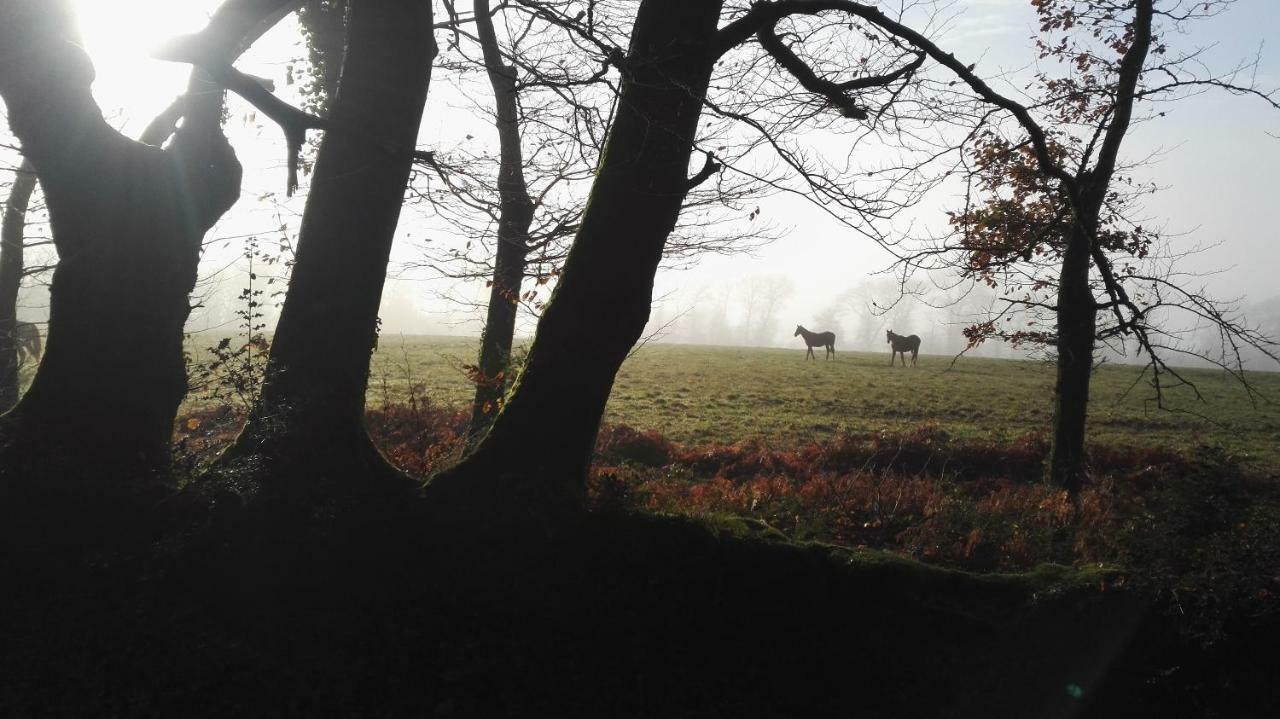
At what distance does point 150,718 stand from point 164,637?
58 centimetres

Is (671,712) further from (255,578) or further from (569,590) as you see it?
(255,578)

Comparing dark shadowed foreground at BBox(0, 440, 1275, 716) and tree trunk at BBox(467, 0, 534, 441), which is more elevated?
tree trunk at BBox(467, 0, 534, 441)

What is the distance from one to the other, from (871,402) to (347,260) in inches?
685

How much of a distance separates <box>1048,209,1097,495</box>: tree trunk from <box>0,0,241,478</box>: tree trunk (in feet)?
30.4

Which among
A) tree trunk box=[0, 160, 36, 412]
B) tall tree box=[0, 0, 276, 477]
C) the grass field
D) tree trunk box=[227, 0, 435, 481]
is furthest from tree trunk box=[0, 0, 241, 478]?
the grass field

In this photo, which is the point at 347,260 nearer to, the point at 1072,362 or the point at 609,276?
the point at 609,276

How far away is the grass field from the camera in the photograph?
51.0ft

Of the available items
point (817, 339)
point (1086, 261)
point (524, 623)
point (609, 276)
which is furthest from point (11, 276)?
point (817, 339)

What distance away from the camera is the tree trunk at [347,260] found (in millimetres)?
4961

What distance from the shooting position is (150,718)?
3264 mm

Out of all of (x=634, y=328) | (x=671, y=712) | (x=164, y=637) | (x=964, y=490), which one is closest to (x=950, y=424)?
(x=964, y=490)

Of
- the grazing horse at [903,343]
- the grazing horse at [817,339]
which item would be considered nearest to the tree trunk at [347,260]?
the grazing horse at [903,343]

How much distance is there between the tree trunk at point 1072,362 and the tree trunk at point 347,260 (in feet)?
25.0

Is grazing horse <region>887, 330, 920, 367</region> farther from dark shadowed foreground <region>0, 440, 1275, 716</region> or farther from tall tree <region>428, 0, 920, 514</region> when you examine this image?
dark shadowed foreground <region>0, 440, 1275, 716</region>
